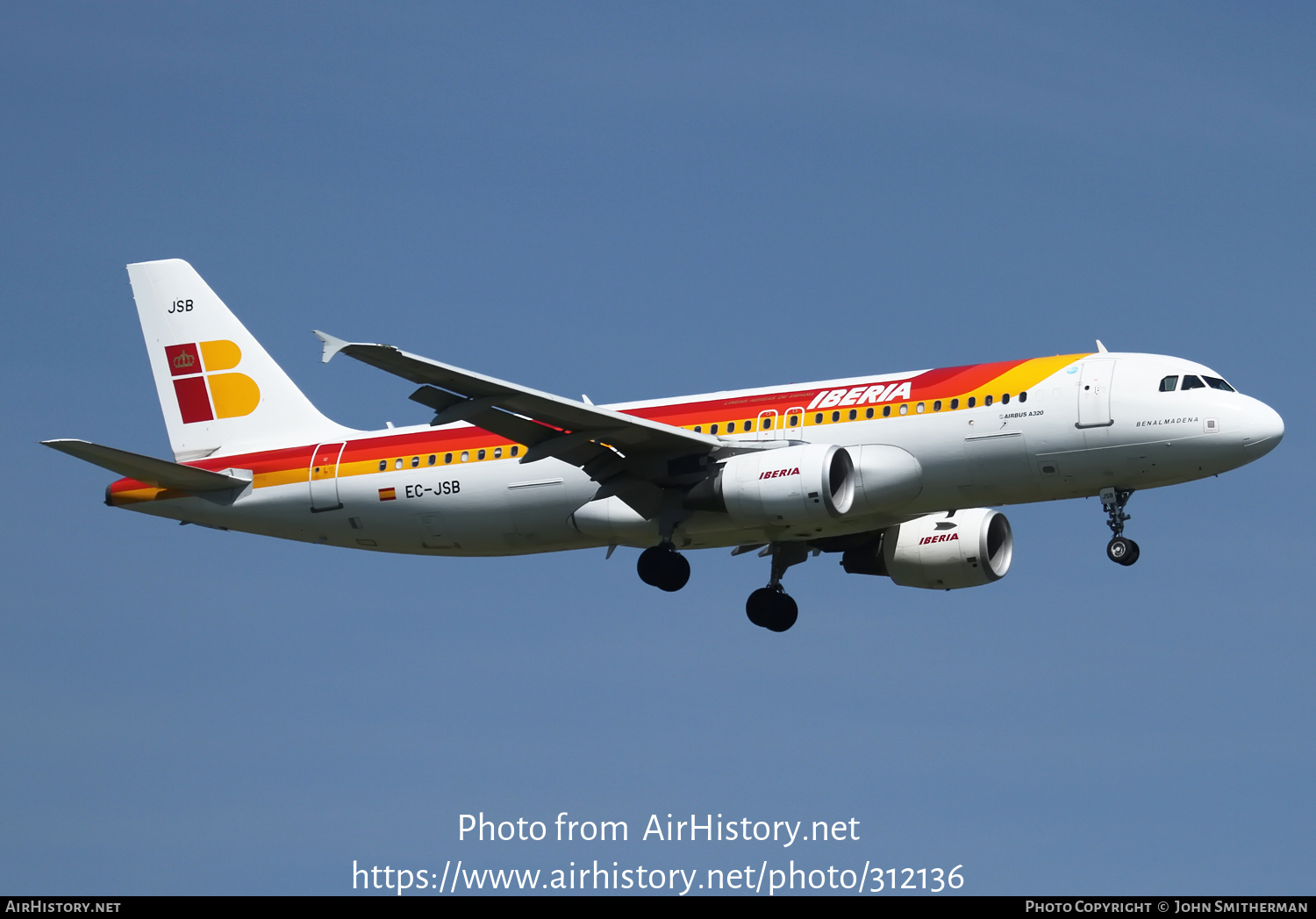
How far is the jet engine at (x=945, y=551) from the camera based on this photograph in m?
39.8

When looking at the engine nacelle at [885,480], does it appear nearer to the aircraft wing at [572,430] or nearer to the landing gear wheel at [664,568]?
the aircraft wing at [572,430]

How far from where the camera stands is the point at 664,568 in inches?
1474

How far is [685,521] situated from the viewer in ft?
122

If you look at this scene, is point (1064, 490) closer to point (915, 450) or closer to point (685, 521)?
point (915, 450)

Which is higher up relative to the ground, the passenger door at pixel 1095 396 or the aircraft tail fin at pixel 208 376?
the aircraft tail fin at pixel 208 376

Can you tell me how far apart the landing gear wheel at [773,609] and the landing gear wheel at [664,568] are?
12.7 feet

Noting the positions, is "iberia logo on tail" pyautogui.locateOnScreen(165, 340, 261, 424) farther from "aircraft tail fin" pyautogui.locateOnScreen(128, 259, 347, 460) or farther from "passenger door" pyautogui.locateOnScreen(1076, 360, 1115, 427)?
"passenger door" pyautogui.locateOnScreen(1076, 360, 1115, 427)

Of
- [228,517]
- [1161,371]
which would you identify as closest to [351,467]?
[228,517]

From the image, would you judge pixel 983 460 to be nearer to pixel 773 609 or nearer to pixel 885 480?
pixel 885 480

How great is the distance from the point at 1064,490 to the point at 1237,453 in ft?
11.1

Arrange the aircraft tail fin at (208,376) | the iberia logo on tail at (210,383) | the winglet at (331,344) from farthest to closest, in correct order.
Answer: the iberia logo on tail at (210,383) < the aircraft tail fin at (208,376) < the winglet at (331,344)

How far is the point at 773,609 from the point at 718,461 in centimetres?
550

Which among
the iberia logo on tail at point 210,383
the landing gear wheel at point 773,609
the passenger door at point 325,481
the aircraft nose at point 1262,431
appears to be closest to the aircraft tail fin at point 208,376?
the iberia logo on tail at point 210,383

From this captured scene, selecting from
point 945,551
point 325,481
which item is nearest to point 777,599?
point 945,551
